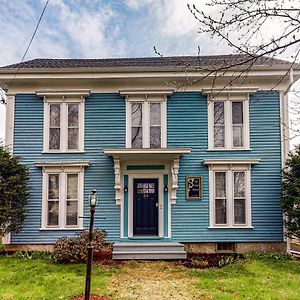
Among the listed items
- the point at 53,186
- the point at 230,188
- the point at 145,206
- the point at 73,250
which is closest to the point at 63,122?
the point at 53,186

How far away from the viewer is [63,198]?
417 inches

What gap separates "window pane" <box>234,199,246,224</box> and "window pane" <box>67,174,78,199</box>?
4898 mm

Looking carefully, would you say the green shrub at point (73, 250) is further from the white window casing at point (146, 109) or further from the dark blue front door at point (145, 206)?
the white window casing at point (146, 109)

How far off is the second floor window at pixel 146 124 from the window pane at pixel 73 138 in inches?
63.3

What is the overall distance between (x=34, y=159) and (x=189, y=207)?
4.97m

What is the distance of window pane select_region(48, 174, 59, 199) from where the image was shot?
35.0 ft

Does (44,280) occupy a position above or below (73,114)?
below

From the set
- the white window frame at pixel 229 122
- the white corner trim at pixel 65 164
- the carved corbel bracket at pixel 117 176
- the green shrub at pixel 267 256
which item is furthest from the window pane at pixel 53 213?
the green shrub at pixel 267 256

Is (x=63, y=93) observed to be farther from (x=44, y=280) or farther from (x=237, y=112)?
A: (x=44, y=280)

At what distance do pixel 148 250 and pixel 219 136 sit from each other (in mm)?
4064

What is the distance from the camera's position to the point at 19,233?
1045 cm

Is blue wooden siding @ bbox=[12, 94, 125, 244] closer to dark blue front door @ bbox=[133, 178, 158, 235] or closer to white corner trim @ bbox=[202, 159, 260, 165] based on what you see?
dark blue front door @ bbox=[133, 178, 158, 235]

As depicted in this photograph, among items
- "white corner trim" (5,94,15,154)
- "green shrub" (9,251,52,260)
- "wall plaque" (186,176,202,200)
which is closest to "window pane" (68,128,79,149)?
"white corner trim" (5,94,15,154)

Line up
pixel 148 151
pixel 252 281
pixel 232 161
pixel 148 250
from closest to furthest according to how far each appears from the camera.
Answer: pixel 252 281 → pixel 148 250 → pixel 148 151 → pixel 232 161
